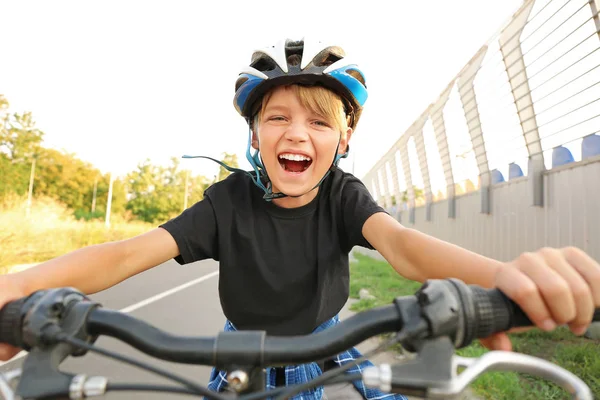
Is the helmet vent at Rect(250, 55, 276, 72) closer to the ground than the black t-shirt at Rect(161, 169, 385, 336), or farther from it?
farther from it

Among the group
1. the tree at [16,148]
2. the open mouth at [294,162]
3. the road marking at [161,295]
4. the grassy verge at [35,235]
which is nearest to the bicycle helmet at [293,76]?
the open mouth at [294,162]

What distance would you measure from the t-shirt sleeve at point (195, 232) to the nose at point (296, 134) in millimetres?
529

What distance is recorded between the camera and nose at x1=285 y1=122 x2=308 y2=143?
2156 millimetres

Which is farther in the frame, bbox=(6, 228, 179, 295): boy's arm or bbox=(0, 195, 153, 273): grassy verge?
bbox=(0, 195, 153, 273): grassy verge

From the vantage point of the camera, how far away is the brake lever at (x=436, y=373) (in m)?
0.88

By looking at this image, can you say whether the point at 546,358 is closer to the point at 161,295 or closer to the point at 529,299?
the point at 529,299

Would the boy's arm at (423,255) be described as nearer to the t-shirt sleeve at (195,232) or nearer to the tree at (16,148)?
the t-shirt sleeve at (195,232)

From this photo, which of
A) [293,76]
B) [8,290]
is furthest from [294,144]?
[8,290]

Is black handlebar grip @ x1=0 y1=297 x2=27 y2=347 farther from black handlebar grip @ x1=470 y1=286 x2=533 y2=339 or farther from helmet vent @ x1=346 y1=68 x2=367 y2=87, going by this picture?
helmet vent @ x1=346 y1=68 x2=367 y2=87

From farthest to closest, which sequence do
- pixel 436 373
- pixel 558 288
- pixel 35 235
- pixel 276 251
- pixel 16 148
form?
pixel 16 148
pixel 35 235
pixel 276 251
pixel 558 288
pixel 436 373

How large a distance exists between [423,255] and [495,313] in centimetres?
76

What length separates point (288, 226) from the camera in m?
2.34

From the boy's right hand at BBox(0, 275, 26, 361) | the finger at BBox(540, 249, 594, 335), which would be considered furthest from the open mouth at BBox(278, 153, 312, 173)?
the finger at BBox(540, 249, 594, 335)

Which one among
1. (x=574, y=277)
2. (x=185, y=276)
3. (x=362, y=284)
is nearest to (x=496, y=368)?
(x=574, y=277)
